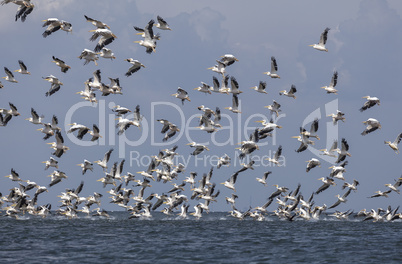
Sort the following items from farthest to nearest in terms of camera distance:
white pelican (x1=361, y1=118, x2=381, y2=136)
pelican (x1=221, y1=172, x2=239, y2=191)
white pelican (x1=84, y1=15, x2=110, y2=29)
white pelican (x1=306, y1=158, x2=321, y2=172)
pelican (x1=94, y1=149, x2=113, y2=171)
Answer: pelican (x1=221, y1=172, x2=239, y2=191)
pelican (x1=94, y1=149, x2=113, y2=171)
white pelican (x1=306, y1=158, x2=321, y2=172)
white pelican (x1=361, y1=118, x2=381, y2=136)
white pelican (x1=84, y1=15, x2=110, y2=29)

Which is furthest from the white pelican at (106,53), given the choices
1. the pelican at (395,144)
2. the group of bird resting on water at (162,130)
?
the pelican at (395,144)

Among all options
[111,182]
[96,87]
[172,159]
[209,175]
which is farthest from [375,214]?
[96,87]

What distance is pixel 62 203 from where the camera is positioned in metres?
68.8

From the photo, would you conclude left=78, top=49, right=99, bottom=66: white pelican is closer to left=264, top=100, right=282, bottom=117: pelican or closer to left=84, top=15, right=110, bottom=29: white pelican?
left=84, top=15, right=110, bottom=29: white pelican

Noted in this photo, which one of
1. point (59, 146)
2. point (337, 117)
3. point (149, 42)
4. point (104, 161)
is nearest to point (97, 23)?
point (149, 42)

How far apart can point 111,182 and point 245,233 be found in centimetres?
1051

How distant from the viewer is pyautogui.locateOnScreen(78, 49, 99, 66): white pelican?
147 ft

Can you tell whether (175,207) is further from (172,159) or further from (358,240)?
(358,240)

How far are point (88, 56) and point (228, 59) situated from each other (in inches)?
393

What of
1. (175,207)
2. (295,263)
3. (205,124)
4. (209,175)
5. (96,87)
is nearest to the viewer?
(295,263)

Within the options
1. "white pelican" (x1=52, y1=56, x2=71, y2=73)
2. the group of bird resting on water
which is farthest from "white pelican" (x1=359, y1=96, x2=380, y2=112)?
"white pelican" (x1=52, y1=56, x2=71, y2=73)

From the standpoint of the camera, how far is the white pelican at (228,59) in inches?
1950

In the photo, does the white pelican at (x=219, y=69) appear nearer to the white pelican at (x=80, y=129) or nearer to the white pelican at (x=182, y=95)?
the white pelican at (x=182, y=95)

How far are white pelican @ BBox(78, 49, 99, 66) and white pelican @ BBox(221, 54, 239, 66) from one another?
9208mm
